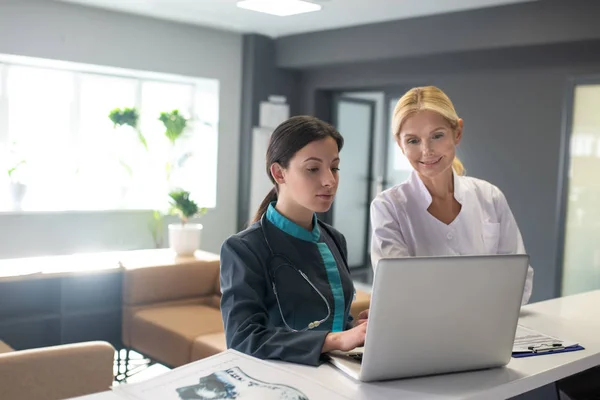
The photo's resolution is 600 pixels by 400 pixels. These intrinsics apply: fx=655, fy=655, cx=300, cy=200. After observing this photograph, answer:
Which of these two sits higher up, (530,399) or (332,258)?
(332,258)

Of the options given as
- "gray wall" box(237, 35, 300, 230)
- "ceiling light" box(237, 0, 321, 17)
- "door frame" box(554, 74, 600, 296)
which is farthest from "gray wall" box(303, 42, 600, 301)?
"gray wall" box(237, 35, 300, 230)

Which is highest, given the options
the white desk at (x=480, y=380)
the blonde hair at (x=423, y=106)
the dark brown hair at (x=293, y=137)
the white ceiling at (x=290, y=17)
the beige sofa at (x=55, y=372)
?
the white ceiling at (x=290, y=17)

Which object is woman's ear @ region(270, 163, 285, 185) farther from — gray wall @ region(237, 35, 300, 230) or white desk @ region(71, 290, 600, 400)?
gray wall @ region(237, 35, 300, 230)

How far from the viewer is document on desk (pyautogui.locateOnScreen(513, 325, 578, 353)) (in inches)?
62.4

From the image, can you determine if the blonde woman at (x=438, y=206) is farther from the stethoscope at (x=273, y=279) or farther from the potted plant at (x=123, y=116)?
the potted plant at (x=123, y=116)

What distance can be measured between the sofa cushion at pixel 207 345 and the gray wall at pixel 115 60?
282 cm

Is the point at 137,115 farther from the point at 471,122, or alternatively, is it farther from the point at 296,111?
the point at 471,122

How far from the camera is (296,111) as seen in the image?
7598 millimetres

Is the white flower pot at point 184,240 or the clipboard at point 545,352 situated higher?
the clipboard at point 545,352

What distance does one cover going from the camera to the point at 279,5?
4.93 meters

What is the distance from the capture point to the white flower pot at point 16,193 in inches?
223

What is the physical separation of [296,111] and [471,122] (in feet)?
7.83

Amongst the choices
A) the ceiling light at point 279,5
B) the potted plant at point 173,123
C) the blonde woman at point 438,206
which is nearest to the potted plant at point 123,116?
the potted plant at point 173,123

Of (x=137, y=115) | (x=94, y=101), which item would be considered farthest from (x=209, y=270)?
(x=94, y=101)
